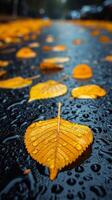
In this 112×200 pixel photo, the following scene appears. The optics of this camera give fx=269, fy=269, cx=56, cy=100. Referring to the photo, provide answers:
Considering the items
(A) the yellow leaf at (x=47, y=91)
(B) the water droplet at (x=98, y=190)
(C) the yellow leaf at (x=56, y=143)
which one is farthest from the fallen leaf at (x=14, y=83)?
(B) the water droplet at (x=98, y=190)

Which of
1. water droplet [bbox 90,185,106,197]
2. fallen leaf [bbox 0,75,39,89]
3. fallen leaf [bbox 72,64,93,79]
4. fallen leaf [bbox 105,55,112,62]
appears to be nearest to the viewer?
water droplet [bbox 90,185,106,197]

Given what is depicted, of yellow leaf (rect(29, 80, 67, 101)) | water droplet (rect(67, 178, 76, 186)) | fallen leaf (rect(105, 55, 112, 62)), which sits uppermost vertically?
water droplet (rect(67, 178, 76, 186))

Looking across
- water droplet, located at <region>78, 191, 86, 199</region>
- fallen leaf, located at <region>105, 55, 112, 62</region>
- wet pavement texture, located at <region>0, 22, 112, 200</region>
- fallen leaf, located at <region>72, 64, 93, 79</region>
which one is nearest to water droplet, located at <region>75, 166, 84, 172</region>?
wet pavement texture, located at <region>0, 22, 112, 200</region>

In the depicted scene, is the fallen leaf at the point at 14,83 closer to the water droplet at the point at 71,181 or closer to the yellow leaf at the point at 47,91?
the yellow leaf at the point at 47,91

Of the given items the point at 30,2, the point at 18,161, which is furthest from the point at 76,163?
the point at 30,2

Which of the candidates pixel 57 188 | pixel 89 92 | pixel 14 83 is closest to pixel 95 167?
pixel 57 188

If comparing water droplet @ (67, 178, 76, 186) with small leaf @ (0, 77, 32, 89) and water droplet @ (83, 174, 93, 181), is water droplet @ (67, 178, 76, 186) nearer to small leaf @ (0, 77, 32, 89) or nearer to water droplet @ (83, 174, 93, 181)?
water droplet @ (83, 174, 93, 181)
